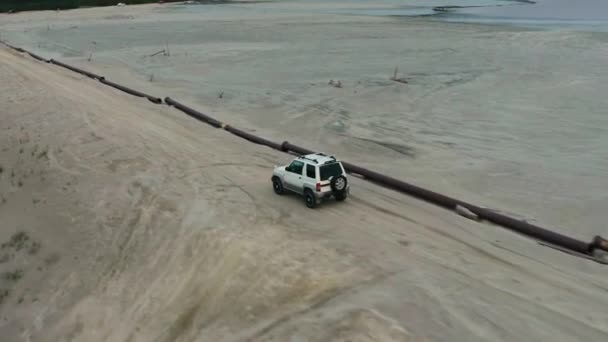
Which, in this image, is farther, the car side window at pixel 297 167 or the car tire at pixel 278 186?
the car tire at pixel 278 186

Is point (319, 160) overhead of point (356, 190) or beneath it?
overhead

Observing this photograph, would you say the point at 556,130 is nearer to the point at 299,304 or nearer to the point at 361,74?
the point at 361,74

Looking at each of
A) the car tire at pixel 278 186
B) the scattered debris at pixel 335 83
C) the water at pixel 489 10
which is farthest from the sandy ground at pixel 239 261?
the water at pixel 489 10

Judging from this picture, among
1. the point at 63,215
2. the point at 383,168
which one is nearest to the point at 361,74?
the point at 383,168

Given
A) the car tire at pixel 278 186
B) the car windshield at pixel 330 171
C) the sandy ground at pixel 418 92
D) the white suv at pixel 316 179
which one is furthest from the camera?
the sandy ground at pixel 418 92

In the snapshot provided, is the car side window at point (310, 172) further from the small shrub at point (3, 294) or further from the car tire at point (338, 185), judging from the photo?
the small shrub at point (3, 294)

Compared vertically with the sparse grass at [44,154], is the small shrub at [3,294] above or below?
below

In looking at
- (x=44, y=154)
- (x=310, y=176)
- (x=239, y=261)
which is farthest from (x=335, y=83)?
(x=239, y=261)
